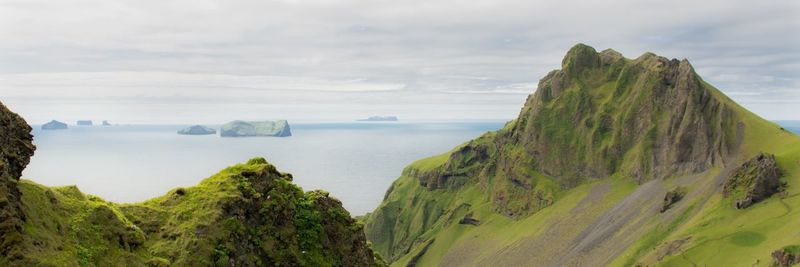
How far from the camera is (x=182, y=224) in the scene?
141 feet

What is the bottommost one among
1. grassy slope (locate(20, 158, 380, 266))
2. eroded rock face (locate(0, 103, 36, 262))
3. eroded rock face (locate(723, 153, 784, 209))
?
eroded rock face (locate(723, 153, 784, 209))

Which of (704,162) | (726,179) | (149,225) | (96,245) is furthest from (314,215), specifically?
(704,162)

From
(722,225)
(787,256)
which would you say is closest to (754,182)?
(722,225)

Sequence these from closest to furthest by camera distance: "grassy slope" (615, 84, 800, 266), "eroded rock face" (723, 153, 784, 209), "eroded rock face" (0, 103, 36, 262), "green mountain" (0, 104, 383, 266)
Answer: "eroded rock face" (0, 103, 36, 262), "green mountain" (0, 104, 383, 266), "grassy slope" (615, 84, 800, 266), "eroded rock face" (723, 153, 784, 209)

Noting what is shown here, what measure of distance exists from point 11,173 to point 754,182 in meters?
151

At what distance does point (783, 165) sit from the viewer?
492ft

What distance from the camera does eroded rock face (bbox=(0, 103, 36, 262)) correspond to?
30234 mm

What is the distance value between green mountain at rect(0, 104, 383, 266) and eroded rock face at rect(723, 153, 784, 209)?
384ft

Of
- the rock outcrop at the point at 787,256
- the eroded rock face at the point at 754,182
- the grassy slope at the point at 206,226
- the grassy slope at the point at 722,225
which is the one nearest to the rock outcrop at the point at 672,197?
the grassy slope at the point at 722,225

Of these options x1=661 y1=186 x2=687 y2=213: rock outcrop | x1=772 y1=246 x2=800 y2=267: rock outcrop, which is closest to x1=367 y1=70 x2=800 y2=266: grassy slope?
x1=661 y1=186 x2=687 y2=213: rock outcrop

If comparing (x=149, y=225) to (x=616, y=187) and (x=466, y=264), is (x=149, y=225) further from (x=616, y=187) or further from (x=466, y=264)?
(x=616, y=187)

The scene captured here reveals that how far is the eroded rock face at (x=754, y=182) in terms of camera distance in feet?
463

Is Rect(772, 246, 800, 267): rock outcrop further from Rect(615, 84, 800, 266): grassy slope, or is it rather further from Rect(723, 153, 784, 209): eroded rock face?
Rect(723, 153, 784, 209): eroded rock face

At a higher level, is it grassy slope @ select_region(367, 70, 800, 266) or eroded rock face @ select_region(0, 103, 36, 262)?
eroded rock face @ select_region(0, 103, 36, 262)
